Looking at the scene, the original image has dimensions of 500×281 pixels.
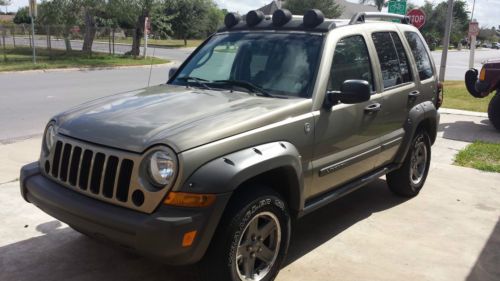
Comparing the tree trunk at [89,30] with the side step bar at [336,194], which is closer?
the side step bar at [336,194]

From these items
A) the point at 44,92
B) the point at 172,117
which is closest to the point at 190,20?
the point at 44,92

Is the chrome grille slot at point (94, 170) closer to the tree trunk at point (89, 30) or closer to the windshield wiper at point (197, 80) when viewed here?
the windshield wiper at point (197, 80)

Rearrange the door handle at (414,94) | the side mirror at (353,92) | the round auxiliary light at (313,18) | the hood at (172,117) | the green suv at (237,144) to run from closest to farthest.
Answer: the green suv at (237,144) < the hood at (172,117) < the side mirror at (353,92) < the round auxiliary light at (313,18) < the door handle at (414,94)

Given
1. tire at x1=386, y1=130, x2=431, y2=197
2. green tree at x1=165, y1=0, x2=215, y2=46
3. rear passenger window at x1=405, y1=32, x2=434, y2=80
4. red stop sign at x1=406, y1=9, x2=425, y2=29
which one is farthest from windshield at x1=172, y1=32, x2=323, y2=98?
green tree at x1=165, y1=0, x2=215, y2=46

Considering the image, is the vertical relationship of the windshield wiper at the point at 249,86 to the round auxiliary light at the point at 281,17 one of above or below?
below

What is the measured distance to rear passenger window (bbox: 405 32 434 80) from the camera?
18.4 ft

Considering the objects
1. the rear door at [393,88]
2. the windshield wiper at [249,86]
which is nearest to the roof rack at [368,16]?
the rear door at [393,88]

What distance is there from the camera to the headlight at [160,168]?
3.00 meters

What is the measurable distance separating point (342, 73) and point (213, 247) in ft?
6.36

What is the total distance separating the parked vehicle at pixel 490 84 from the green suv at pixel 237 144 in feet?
18.8

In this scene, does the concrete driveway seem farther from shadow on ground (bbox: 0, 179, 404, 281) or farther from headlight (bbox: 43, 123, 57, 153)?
headlight (bbox: 43, 123, 57, 153)

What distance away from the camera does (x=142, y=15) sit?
31453 millimetres

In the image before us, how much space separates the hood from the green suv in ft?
0.04

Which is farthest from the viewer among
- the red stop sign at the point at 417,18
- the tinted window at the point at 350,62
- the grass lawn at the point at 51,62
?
the grass lawn at the point at 51,62
